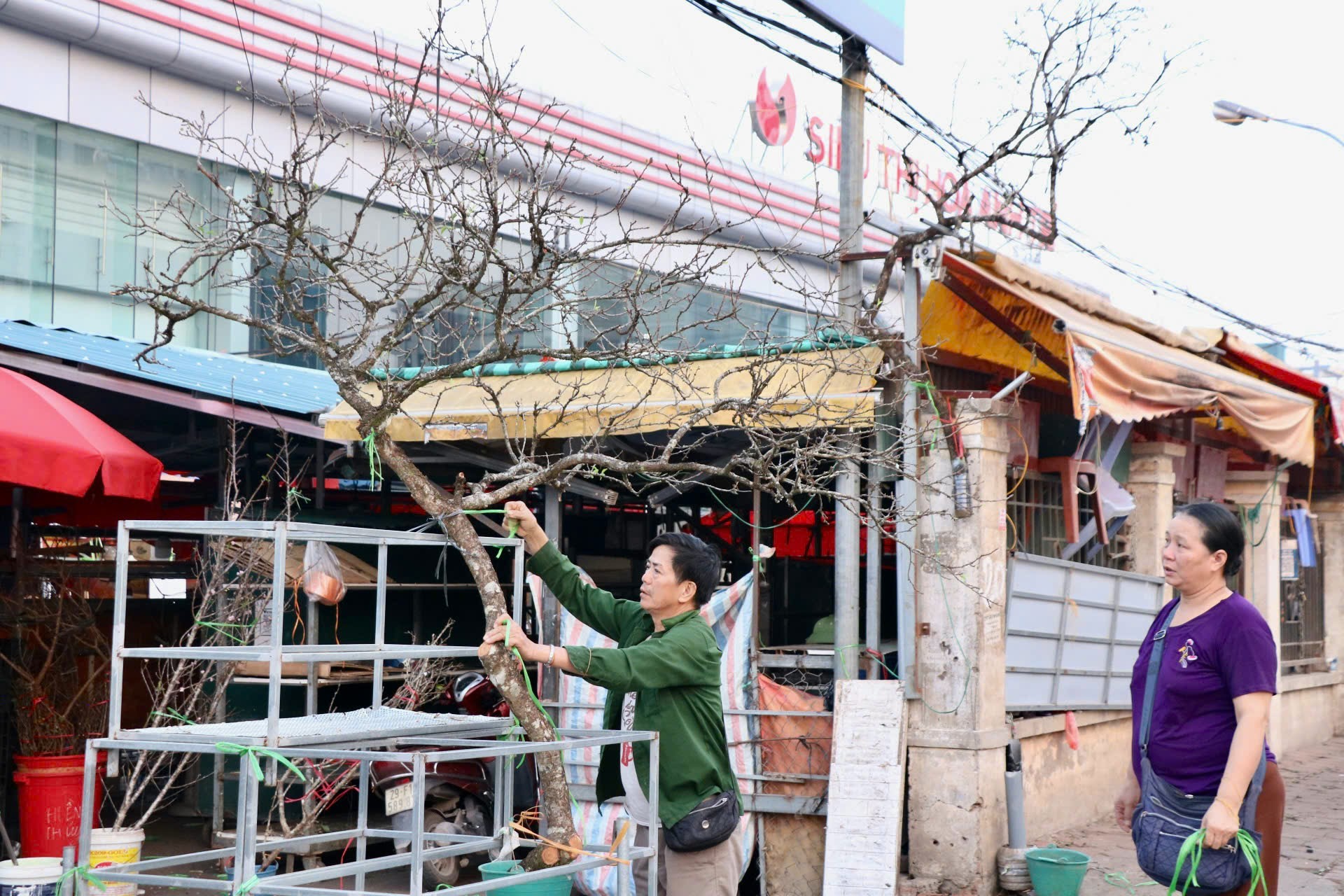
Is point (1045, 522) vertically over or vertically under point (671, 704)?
over

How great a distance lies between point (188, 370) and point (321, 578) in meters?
2.04

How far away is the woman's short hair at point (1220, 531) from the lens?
4.26 meters

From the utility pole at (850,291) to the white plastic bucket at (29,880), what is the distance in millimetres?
4314

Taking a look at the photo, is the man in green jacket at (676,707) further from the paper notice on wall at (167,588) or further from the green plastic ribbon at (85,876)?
the paper notice on wall at (167,588)

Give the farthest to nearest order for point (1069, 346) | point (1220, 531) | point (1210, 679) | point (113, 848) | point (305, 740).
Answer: point (1069, 346) < point (113, 848) < point (1220, 531) < point (1210, 679) < point (305, 740)

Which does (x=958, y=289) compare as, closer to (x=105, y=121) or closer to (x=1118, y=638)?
(x=1118, y=638)

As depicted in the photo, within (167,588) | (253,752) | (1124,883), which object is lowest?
(1124,883)

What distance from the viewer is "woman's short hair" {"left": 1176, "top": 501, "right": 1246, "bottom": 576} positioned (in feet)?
14.0

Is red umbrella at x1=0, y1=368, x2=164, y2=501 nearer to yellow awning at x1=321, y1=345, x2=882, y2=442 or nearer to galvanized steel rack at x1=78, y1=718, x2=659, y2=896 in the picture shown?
yellow awning at x1=321, y1=345, x2=882, y2=442

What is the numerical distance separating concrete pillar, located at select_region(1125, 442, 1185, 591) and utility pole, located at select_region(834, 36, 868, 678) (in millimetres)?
3202

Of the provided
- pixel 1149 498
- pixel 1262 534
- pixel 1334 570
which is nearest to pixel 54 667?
pixel 1149 498

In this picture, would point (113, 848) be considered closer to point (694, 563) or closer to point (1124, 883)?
point (694, 563)

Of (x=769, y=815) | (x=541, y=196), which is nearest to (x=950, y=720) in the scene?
(x=769, y=815)

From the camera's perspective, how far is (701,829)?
4469 millimetres
